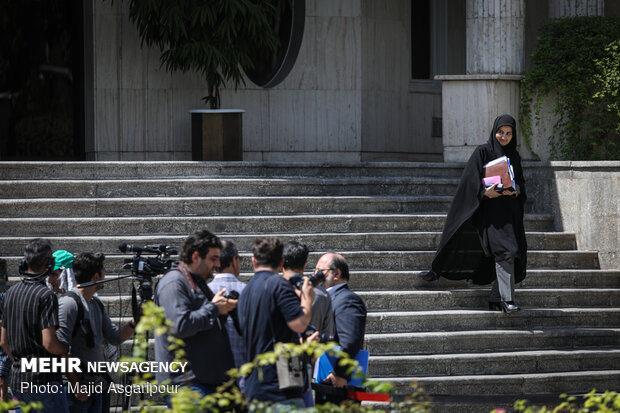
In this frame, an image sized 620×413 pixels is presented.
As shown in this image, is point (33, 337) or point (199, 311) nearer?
point (199, 311)

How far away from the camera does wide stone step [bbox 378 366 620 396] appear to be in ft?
30.8

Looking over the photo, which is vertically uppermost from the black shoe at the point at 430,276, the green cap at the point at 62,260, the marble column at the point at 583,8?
the marble column at the point at 583,8

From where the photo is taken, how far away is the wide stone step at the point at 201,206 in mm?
11102

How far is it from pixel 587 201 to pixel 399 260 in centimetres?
233

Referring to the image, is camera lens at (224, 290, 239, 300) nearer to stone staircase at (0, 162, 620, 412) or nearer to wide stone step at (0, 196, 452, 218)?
stone staircase at (0, 162, 620, 412)

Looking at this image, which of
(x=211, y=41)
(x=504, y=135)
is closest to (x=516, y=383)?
(x=504, y=135)

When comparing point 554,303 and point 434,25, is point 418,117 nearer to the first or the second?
point 434,25

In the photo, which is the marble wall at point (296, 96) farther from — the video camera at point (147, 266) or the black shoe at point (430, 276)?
the video camera at point (147, 266)

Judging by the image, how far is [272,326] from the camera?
6.00 m

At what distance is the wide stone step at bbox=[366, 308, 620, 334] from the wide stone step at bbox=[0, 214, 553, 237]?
1.46m

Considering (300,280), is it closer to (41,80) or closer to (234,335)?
(234,335)

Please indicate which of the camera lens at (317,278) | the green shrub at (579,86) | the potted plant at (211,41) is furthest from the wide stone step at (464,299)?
the potted plant at (211,41)

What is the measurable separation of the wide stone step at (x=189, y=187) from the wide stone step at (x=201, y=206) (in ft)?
0.81

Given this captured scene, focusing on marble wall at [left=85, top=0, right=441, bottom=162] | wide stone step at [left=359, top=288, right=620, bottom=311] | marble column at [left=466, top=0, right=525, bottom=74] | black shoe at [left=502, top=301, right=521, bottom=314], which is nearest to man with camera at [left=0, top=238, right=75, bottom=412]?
wide stone step at [left=359, top=288, right=620, bottom=311]
